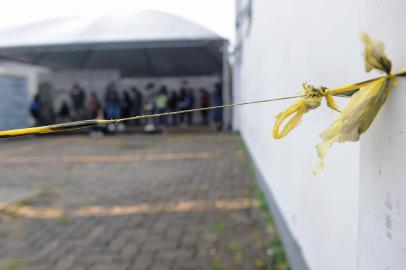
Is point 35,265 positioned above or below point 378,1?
below

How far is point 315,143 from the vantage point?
89.0 inches

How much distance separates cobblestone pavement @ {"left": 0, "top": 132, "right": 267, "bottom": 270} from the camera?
336cm

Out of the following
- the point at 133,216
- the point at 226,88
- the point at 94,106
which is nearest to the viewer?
the point at 133,216

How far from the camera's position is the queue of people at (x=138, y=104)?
14.8 m

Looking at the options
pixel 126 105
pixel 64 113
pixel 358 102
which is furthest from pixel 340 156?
pixel 64 113

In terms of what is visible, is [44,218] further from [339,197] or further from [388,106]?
[388,106]

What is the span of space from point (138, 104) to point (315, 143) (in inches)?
575

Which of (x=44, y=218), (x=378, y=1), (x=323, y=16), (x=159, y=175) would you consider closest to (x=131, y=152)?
(x=159, y=175)

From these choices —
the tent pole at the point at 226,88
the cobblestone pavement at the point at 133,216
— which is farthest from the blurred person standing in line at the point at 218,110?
the cobblestone pavement at the point at 133,216

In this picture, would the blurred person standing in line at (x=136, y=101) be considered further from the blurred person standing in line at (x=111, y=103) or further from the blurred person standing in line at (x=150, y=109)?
the blurred person standing in line at (x=111, y=103)

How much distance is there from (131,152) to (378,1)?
28.6 feet

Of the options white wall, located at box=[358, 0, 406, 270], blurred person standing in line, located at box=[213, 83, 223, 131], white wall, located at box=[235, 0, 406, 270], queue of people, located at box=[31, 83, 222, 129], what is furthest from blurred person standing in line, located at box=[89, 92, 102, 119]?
white wall, located at box=[358, 0, 406, 270]

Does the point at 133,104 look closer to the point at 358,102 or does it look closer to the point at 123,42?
the point at 123,42

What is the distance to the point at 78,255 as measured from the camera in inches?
135
